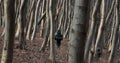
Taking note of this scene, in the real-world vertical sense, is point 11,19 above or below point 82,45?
above

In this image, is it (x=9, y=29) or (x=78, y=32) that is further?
(x=9, y=29)

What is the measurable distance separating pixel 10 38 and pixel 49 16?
187 inches

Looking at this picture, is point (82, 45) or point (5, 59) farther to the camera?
point (5, 59)

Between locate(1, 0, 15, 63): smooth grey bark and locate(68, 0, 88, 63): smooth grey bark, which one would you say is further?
locate(1, 0, 15, 63): smooth grey bark

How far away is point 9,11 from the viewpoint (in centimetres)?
622

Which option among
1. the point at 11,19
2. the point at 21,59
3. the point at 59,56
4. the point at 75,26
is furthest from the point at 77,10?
the point at 59,56

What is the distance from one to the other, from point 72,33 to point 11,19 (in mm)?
2399

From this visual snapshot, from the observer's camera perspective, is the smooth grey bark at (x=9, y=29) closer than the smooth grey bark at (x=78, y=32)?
No

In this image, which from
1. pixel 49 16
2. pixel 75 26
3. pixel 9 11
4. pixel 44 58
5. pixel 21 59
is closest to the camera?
pixel 75 26

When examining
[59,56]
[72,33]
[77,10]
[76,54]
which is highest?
[77,10]

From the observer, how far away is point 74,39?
4.11 meters

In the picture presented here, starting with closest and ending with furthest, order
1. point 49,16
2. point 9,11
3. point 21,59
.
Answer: point 9,11
point 49,16
point 21,59

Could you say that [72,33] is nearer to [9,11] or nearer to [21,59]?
[9,11]

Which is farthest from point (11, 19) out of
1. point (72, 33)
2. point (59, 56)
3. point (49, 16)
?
point (59, 56)
